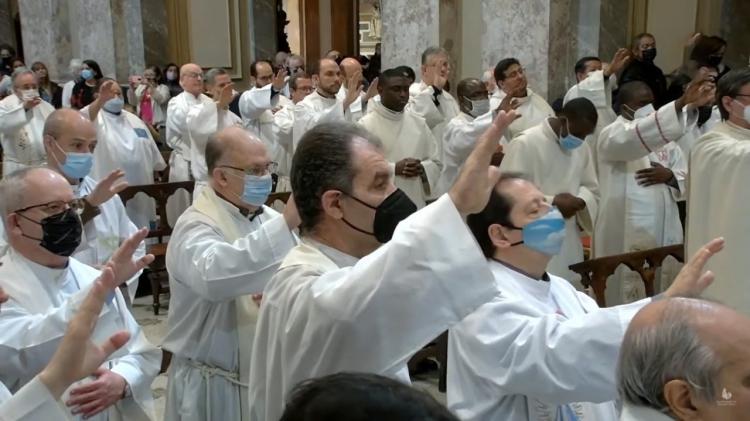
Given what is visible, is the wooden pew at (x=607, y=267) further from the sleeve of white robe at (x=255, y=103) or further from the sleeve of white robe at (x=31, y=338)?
the sleeve of white robe at (x=255, y=103)

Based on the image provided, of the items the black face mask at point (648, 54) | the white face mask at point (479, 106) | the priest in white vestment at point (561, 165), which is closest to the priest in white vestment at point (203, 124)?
the white face mask at point (479, 106)

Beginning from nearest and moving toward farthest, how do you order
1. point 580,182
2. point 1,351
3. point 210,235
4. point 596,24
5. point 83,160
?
point 1,351
point 210,235
point 83,160
point 580,182
point 596,24

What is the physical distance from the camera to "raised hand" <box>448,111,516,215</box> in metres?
1.76

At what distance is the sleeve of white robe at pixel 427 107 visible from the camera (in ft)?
24.2

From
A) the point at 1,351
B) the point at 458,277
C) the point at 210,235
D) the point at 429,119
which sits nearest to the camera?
the point at 458,277

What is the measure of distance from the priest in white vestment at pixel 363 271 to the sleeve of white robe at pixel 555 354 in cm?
27

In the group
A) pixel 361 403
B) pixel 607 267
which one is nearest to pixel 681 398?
pixel 361 403

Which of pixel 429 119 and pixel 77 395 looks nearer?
pixel 77 395

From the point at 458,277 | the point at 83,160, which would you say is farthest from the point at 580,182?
the point at 458,277

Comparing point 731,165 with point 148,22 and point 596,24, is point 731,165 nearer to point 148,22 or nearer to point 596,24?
point 596,24

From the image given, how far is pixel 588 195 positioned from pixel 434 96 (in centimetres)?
262

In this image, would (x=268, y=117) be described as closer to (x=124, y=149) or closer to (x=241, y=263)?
(x=124, y=149)

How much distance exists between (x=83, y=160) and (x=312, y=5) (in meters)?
16.8

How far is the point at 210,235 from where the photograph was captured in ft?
9.66
